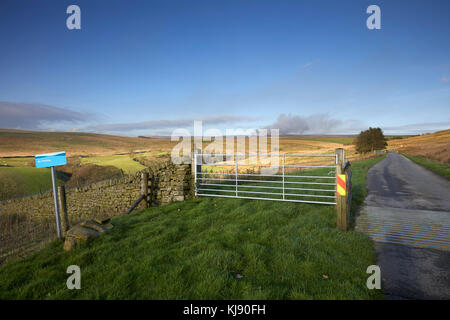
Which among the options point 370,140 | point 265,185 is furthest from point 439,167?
point 370,140

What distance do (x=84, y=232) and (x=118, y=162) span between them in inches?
750

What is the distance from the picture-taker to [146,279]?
3002 mm

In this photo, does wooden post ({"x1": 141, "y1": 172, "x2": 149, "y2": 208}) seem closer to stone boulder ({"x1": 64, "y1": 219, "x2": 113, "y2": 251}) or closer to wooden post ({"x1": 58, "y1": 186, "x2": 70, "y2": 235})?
wooden post ({"x1": 58, "y1": 186, "x2": 70, "y2": 235})

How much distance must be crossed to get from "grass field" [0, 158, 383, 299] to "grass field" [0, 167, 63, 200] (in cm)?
1810

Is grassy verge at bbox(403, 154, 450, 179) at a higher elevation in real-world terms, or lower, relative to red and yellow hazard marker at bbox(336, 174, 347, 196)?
lower

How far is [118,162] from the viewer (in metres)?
21.5

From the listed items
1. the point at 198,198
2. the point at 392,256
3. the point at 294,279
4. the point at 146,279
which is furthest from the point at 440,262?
the point at 198,198

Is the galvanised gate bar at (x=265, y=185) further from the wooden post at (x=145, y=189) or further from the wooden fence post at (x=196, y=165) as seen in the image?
the wooden post at (x=145, y=189)

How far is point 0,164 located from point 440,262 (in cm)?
2889

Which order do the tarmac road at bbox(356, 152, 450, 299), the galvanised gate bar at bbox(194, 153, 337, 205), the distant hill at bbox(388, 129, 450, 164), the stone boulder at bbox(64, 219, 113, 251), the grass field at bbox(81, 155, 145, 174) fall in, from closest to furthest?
the tarmac road at bbox(356, 152, 450, 299) < the stone boulder at bbox(64, 219, 113, 251) < the galvanised gate bar at bbox(194, 153, 337, 205) < the grass field at bbox(81, 155, 145, 174) < the distant hill at bbox(388, 129, 450, 164)

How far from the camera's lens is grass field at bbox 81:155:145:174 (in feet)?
66.5

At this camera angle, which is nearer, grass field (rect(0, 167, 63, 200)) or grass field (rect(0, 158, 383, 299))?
grass field (rect(0, 158, 383, 299))

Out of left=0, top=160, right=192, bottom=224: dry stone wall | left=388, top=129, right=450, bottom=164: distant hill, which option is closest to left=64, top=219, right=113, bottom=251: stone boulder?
left=0, top=160, right=192, bottom=224: dry stone wall
